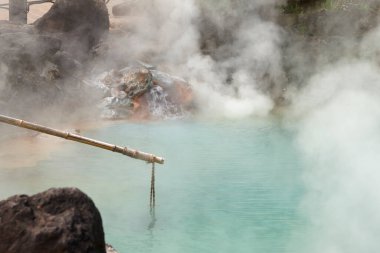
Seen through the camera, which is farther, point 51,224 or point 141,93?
point 141,93

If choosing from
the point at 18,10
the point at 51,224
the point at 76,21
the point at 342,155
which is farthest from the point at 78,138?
the point at 18,10

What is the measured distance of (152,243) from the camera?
15.8 ft

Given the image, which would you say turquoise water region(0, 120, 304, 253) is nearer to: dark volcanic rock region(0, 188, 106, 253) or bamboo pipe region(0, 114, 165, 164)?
bamboo pipe region(0, 114, 165, 164)

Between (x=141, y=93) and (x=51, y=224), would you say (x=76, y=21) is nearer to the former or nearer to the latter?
(x=141, y=93)

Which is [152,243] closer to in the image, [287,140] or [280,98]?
[287,140]

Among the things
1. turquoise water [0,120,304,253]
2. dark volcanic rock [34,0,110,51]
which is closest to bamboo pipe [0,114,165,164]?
turquoise water [0,120,304,253]

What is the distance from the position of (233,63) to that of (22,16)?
176 inches

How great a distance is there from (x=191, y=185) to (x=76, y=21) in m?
5.96

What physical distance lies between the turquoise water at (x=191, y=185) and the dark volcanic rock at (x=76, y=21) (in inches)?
120

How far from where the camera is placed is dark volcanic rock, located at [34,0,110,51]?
10.8m

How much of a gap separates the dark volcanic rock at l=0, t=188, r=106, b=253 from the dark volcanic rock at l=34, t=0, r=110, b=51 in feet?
27.0

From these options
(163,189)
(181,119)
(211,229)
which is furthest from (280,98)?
(211,229)

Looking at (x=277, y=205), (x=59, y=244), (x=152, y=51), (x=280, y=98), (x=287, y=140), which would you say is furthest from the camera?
(x=152, y=51)

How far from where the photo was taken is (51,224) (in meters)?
2.83
